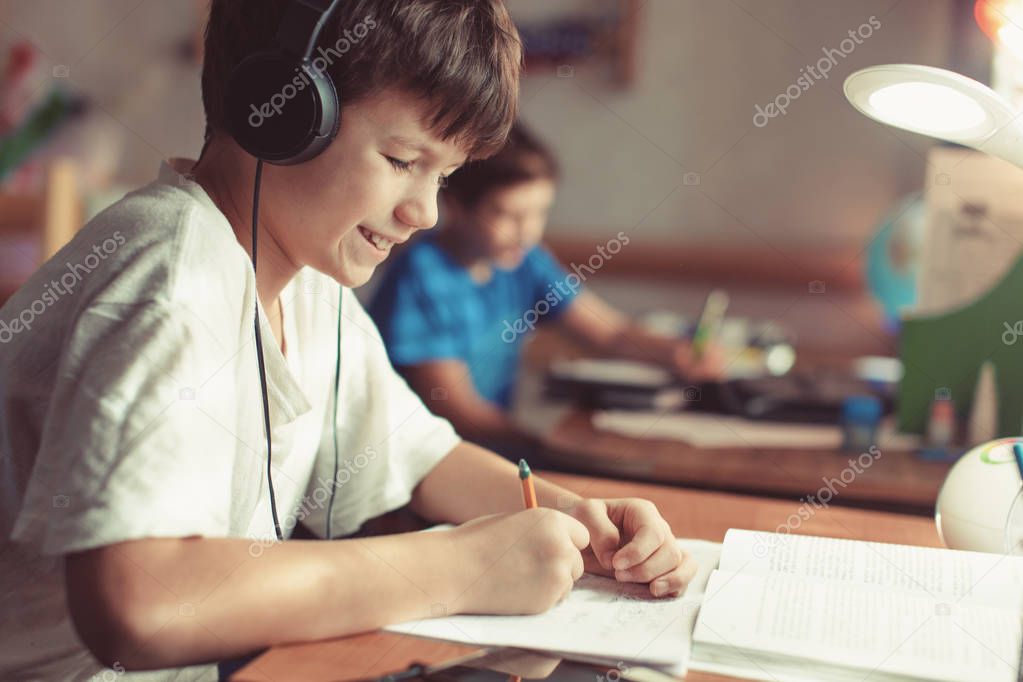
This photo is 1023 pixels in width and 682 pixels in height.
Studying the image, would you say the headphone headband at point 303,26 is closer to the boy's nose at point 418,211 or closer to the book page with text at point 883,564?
the boy's nose at point 418,211

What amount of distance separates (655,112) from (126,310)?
2.75 meters

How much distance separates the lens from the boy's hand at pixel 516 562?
2.36 ft

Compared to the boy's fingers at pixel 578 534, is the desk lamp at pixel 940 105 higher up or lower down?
higher up

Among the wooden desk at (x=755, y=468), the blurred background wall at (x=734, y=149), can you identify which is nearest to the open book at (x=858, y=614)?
the wooden desk at (x=755, y=468)

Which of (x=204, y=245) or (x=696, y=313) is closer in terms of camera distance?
(x=204, y=245)

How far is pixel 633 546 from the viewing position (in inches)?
31.7

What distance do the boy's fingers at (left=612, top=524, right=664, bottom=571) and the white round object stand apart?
30 cm

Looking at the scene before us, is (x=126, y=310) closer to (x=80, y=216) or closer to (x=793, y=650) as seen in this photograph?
(x=793, y=650)

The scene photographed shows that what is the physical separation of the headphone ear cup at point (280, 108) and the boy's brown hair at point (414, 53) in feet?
0.07

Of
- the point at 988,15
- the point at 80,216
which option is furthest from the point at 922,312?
the point at 80,216

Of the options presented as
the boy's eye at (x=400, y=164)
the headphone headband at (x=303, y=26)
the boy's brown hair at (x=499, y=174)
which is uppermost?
the boy's brown hair at (x=499, y=174)

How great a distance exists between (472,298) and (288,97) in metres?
1.56

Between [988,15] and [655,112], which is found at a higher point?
[655,112]

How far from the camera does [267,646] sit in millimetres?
651
